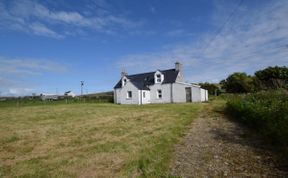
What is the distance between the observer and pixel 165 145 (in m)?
6.54

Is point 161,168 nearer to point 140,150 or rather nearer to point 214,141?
point 140,150

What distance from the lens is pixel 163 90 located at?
99.6 ft

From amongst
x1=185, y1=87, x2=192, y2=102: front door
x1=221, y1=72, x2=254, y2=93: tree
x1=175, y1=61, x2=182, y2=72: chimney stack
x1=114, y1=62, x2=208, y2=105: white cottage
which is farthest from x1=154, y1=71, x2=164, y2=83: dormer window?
x1=221, y1=72, x2=254, y2=93: tree

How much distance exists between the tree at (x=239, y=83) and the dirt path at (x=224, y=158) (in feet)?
104

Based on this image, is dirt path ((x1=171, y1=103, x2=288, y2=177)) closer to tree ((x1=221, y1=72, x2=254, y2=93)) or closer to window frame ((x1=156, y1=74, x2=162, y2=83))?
window frame ((x1=156, y1=74, x2=162, y2=83))

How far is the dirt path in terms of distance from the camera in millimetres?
4262

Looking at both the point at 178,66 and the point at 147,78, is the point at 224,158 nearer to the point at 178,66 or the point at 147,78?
the point at 178,66

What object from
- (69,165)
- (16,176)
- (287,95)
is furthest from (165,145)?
(287,95)

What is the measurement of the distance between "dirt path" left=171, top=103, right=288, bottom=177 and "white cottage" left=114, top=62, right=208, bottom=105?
21.5 meters

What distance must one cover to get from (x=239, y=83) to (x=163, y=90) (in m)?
16.0

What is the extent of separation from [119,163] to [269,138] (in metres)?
4.45

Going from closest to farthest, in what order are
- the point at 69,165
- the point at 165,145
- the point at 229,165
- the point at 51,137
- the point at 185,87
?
the point at 229,165
the point at 69,165
the point at 165,145
the point at 51,137
the point at 185,87

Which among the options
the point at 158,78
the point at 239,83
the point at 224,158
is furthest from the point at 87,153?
the point at 239,83

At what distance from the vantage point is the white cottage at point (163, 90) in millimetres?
28734
